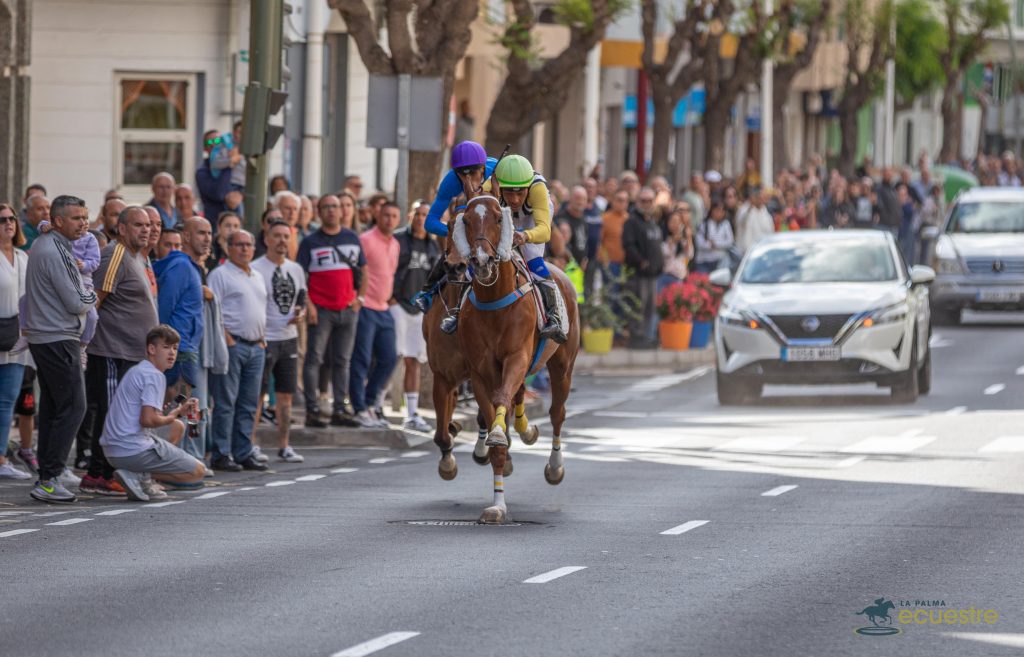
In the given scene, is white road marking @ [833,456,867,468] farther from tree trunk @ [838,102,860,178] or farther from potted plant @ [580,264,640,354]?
tree trunk @ [838,102,860,178]

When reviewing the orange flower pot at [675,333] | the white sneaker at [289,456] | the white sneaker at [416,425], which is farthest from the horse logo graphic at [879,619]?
the orange flower pot at [675,333]

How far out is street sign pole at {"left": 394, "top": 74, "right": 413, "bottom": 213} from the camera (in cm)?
2169

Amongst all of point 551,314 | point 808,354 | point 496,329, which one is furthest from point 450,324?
point 808,354

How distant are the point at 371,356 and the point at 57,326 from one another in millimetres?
5120

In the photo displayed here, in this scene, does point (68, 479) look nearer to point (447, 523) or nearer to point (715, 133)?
point (447, 523)

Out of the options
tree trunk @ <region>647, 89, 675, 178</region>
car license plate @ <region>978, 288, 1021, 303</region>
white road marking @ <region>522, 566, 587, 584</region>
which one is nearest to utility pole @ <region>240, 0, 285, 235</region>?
white road marking @ <region>522, 566, 587, 584</region>

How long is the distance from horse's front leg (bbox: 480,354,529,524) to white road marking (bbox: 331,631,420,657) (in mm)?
4200

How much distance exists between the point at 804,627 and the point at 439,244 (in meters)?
10.9

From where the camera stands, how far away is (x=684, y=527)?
47.8 ft

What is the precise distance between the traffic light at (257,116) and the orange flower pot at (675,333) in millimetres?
10339

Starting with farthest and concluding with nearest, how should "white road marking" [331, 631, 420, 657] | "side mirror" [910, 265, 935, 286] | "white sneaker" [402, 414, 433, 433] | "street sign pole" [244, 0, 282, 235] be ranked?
1. "side mirror" [910, 265, 935, 286]
2. "white sneaker" [402, 414, 433, 433]
3. "street sign pole" [244, 0, 282, 235]
4. "white road marking" [331, 631, 420, 657]

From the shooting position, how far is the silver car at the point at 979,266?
34.9 meters

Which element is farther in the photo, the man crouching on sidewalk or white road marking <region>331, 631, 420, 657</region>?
the man crouching on sidewalk

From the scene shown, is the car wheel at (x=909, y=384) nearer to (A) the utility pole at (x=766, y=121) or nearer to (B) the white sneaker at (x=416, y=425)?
(B) the white sneaker at (x=416, y=425)
